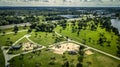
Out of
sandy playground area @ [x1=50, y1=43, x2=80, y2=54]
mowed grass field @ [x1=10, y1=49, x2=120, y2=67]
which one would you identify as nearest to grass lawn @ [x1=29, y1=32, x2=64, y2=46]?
sandy playground area @ [x1=50, y1=43, x2=80, y2=54]

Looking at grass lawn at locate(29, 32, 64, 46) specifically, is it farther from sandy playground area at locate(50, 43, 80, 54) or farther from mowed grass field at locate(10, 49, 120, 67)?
mowed grass field at locate(10, 49, 120, 67)

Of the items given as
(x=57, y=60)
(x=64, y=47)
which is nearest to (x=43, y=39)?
(x=64, y=47)

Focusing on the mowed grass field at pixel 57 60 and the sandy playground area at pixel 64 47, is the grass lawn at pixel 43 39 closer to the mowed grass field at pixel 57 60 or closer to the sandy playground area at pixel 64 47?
the sandy playground area at pixel 64 47

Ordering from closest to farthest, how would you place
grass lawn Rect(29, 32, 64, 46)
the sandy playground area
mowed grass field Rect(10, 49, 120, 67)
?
mowed grass field Rect(10, 49, 120, 67) → the sandy playground area → grass lawn Rect(29, 32, 64, 46)

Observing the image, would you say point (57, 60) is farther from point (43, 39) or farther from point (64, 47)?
point (43, 39)

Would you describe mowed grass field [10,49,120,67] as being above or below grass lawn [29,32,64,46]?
below

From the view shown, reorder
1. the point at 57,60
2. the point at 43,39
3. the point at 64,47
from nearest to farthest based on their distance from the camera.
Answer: the point at 57,60, the point at 64,47, the point at 43,39

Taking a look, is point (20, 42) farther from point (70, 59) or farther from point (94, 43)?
point (94, 43)

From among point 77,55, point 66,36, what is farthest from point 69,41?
point 77,55

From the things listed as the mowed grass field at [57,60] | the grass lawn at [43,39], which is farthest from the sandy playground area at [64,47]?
the grass lawn at [43,39]

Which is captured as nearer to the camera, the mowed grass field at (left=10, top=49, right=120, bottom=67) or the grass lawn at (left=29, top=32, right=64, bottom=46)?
the mowed grass field at (left=10, top=49, right=120, bottom=67)
